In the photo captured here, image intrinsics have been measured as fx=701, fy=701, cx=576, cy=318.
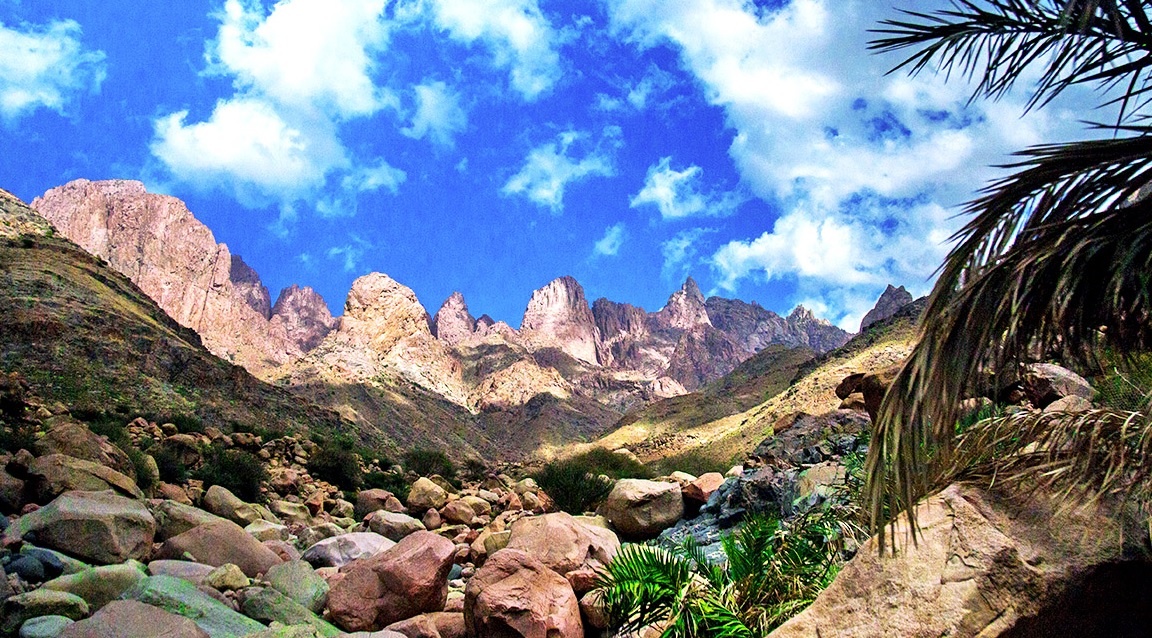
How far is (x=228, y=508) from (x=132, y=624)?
8.99 m

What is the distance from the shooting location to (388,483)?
2511cm

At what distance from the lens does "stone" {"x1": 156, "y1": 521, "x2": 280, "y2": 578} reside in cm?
979

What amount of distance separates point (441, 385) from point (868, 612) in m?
121

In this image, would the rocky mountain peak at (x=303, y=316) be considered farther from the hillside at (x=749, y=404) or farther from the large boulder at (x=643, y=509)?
the large boulder at (x=643, y=509)

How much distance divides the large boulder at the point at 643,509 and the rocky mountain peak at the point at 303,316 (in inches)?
7136

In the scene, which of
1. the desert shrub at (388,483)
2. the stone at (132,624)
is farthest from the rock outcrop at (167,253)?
the stone at (132,624)

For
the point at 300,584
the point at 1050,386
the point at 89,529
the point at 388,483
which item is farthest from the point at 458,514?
the point at 1050,386

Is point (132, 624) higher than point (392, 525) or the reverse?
the reverse

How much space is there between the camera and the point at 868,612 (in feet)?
14.9

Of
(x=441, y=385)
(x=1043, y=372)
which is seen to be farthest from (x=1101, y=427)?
(x=441, y=385)

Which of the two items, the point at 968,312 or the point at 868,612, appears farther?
the point at 868,612

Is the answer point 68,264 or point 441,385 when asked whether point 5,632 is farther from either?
point 441,385

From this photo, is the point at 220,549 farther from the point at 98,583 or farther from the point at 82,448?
the point at 82,448

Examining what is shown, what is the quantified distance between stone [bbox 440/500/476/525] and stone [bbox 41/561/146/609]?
34.2 ft
